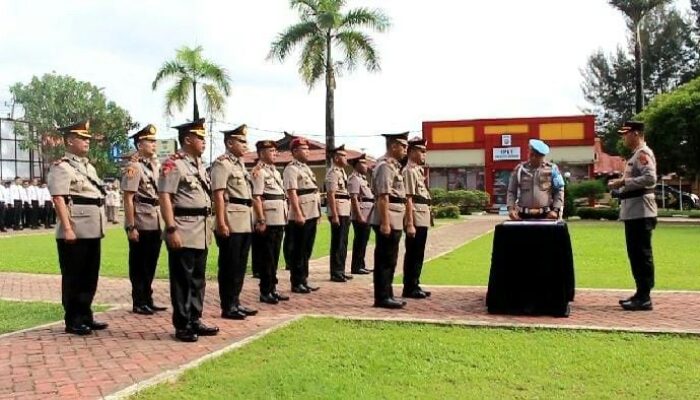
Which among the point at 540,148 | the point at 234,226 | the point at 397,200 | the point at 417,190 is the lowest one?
the point at 234,226

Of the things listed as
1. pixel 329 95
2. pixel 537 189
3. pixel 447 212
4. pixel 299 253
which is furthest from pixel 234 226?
pixel 447 212

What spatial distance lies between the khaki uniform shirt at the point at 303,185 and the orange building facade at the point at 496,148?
26082 millimetres

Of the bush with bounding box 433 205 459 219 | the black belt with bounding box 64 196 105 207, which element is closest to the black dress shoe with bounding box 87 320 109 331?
the black belt with bounding box 64 196 105 207

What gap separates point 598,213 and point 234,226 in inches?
831

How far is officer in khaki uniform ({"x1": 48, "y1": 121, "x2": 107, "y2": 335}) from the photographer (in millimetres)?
6363

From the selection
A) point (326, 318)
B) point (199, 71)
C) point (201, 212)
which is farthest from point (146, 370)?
point (199, 71)

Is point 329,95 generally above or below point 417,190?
above

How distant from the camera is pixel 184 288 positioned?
609cm

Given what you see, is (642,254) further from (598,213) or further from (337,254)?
(598,213)

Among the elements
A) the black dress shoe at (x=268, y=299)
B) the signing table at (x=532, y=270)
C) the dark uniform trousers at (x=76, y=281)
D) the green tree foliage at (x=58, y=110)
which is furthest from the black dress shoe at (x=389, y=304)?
the green tree foliage at (x=58, y=110)

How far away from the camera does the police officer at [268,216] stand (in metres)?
7.93

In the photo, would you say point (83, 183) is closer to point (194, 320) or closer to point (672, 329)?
point (194, 320)

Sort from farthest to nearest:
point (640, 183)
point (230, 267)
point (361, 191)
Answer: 1. point (361, 191)
2. point (640, 183)
3. point (230, 267)

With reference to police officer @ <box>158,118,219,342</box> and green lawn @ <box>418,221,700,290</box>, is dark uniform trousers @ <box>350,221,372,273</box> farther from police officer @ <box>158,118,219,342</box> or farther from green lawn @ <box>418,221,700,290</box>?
police officer @ <box>158,118,219,342</box>
